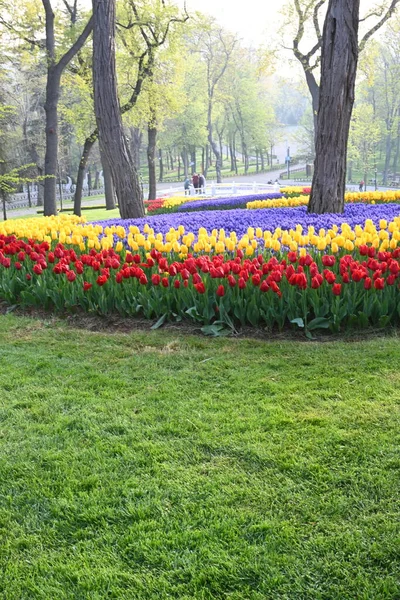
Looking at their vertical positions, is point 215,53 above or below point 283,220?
above

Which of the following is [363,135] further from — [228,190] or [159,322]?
[159,322]

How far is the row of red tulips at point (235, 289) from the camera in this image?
443 cm

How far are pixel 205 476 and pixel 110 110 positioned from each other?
9333mm

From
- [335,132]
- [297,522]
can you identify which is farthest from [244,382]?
[335,132]

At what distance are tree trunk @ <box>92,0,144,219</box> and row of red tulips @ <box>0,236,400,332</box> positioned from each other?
5.52m

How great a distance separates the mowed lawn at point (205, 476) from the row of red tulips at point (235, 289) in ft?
1.49

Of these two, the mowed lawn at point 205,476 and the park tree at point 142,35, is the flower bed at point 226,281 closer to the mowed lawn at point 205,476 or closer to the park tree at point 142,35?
the mowed lawn at point 205,476

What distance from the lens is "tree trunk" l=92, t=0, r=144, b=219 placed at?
33.1 feet

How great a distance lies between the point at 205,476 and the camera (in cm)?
252

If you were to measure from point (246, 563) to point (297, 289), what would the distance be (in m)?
2.96

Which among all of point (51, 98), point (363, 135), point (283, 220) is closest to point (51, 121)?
point (51, 98)

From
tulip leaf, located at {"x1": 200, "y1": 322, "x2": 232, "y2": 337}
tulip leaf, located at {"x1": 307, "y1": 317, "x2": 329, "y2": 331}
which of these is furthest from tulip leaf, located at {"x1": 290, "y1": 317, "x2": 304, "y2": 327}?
tulip leaf, located at {"x1": 200, "y1": 322, "x2": 232, "y2": 337}

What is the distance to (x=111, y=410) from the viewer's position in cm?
329

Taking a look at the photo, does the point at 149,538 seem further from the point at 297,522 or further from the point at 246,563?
the point at 297,522
